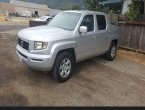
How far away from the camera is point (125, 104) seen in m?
5.41

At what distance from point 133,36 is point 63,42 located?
Result: 22.1ft

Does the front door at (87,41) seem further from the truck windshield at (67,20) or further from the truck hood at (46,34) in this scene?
the truck hood at (46,34)

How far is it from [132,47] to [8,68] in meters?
7.09

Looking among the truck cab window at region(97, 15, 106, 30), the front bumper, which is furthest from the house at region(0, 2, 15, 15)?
the front bumper

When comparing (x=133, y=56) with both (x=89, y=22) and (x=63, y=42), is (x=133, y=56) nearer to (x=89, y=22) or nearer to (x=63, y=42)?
(x=89, y=22)

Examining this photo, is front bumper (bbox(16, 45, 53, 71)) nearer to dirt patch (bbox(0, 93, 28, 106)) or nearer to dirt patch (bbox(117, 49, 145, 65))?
dirt patch (bbox(0, 93, 28, 106))

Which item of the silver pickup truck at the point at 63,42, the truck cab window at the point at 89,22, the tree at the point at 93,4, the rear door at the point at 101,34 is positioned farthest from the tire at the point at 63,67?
the tree at the point at 93,4

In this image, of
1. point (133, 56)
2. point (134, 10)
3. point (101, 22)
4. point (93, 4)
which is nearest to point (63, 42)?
point (101, 22)

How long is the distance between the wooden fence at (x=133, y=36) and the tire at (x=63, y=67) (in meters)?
6.03

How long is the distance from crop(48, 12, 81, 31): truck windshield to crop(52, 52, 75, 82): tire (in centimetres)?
95

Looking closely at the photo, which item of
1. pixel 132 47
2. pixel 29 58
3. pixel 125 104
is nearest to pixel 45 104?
pixel 29 58

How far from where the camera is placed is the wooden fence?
1146 centimetres

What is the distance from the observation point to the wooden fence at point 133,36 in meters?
11.5

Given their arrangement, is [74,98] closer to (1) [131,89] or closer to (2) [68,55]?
(2) [68,55]
